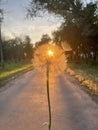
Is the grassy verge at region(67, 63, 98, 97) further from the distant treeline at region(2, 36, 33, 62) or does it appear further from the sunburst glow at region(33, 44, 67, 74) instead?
the distant treeline at region(2, 36, 33, 62)

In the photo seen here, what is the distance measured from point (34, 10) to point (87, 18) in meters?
4.85

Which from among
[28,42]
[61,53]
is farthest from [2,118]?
[28,42]

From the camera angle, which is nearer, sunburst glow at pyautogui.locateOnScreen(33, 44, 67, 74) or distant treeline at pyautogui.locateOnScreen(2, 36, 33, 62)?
sunburst glow at pyautogui.locateOnScreen(33, 44, 67, 74)

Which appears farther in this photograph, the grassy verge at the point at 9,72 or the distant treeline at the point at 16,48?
the distant treeline at the point at 16,48

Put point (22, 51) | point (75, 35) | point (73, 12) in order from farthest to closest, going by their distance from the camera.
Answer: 1. point (22, 51)
2. point (75, 35)
3. point (73, 12)

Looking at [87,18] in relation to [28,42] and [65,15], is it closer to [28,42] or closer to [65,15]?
[65,15]

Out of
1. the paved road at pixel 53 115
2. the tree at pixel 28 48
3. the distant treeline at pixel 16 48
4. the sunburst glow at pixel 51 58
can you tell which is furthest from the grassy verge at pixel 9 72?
the tree at pixel 28 48

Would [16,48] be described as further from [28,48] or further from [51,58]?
[51,58]

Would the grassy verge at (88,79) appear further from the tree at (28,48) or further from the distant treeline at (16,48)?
the tree at (28,48)

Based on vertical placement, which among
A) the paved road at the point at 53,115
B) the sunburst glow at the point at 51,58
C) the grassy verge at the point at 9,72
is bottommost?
the grassy verge at the point at 9,72

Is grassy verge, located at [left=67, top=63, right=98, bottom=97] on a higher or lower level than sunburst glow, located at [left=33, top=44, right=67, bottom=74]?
lower

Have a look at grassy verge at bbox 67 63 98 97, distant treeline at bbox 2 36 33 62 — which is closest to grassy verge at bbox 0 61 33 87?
grassy verge at bbox 67 63 98 97

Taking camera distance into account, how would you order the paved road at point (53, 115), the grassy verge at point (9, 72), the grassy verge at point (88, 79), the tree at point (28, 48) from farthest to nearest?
the tree at point (28, 48) < the grassy verge at point (9, 72) < the grassy verge at point (88, 79) < the paved road at point (53, 115)

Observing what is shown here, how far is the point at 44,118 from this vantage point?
1096 cm
